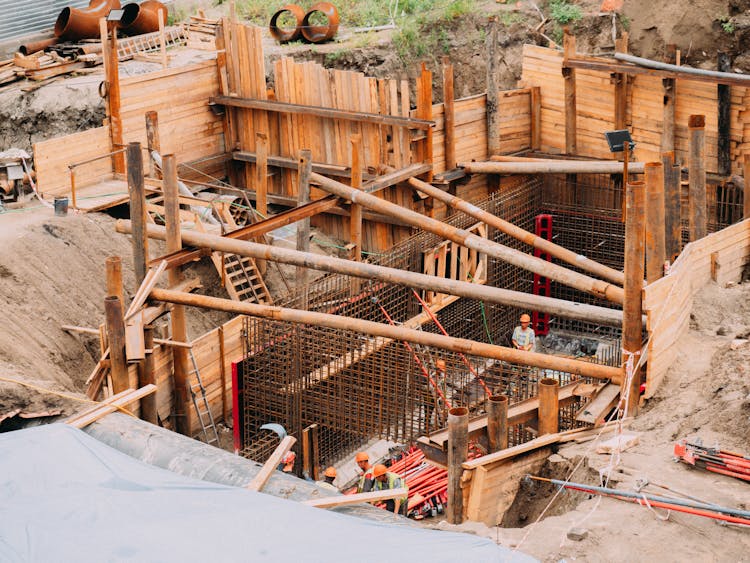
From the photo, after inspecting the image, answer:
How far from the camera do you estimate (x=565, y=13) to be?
2481cm

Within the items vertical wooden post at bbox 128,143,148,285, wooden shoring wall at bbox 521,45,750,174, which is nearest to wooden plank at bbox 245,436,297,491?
vertical wooden post at bbox 128,143,148,285

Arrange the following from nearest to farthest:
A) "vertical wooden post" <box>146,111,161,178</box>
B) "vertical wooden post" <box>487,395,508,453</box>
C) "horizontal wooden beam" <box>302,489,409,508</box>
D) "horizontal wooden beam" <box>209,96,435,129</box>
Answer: "horizontal wooden beam" <box>302,489,409,508</box>
"vertical wooden post" <box>487,395,508,453</box>
"vertical wooden post" <box>146,111,161,178</box>
"horizontal wooden beam" <box>209,96,435,129</box>

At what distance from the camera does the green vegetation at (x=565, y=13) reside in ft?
81.2

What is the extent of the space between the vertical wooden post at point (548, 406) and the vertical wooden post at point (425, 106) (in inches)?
292

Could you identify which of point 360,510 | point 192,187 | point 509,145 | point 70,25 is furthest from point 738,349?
point 70,25

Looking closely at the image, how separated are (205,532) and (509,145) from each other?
45.9ft

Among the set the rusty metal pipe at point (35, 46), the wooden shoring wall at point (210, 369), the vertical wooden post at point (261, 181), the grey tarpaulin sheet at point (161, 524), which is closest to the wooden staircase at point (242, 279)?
the vertical wooden post at point (261, 181)

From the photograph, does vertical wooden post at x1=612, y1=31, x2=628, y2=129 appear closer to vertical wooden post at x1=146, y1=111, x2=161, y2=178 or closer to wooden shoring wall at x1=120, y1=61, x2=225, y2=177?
wooden shoring wall at x1=120, y1=61, x2=225, y2=177

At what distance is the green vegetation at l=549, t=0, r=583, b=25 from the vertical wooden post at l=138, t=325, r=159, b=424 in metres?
14.4

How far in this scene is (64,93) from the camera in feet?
73.4

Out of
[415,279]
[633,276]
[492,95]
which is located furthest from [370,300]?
[492,95]

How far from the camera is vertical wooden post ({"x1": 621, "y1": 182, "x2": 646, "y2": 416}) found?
11242 mm

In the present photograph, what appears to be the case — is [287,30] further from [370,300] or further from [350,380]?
[350,380]

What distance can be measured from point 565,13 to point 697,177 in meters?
10.1
